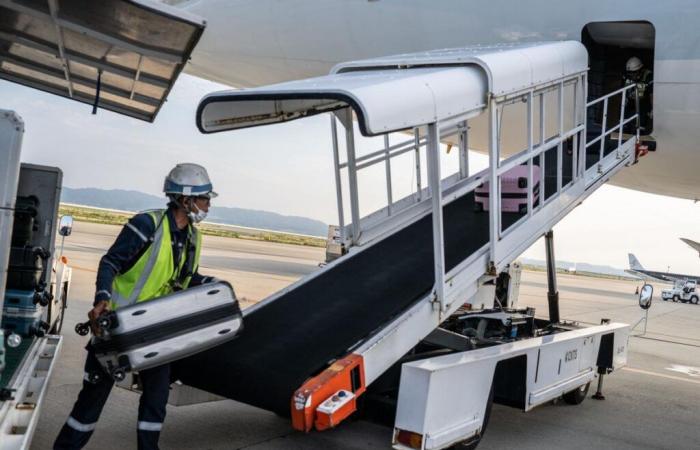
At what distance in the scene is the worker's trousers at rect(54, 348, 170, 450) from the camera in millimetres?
4078

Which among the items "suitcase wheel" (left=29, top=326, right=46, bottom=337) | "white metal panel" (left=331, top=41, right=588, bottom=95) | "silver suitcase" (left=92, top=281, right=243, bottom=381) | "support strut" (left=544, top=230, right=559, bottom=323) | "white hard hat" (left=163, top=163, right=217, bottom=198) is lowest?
"support strut" (left=544, top=230, right=559, bottom=323)

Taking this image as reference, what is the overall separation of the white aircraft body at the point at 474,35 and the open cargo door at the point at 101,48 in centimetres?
329

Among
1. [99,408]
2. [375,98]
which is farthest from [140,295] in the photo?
[375,98]

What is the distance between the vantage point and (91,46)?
5.31 m

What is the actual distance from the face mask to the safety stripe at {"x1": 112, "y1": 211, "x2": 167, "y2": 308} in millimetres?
182

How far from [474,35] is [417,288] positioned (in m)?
3.86

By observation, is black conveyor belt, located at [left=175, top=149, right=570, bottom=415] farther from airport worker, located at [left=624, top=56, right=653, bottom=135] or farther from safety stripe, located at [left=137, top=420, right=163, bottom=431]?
airport worker, located at [left=624, top=56, right=653, bottom=135]

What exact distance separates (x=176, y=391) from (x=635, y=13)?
214 inches

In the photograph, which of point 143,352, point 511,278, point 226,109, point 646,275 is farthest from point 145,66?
point 646,275

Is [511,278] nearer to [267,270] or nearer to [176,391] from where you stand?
[176,391]

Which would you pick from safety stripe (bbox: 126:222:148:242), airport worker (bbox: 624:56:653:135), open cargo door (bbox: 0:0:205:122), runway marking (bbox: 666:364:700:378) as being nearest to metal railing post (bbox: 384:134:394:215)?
open cargo door (bbox: 0:0:205:122)

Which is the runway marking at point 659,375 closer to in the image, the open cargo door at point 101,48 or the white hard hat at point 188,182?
the open cargo door at point 101,48

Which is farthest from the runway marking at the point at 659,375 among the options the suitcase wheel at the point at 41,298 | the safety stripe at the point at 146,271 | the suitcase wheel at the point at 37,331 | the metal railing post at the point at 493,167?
the safety stripe at the point at 146,271

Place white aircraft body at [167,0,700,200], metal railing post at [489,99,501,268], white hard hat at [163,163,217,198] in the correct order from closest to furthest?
white hard hat at [163,163,217,198], metal railing post at [489,99,501,268], white aircraft body at [167,0,700,200]
